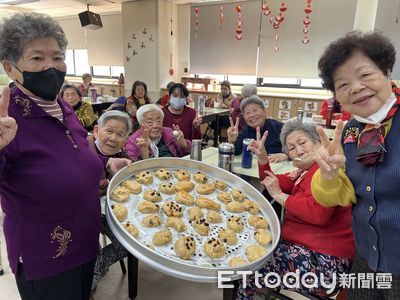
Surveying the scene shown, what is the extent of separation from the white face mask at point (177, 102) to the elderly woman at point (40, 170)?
77.8 inches

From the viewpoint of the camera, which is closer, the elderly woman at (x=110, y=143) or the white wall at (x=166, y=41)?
the elderly woman at (x=110, y=143)

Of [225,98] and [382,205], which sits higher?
[225,98]

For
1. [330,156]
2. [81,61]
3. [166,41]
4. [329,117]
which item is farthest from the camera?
[81,61]

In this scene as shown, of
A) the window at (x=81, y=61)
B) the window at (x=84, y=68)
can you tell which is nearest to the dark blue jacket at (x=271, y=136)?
the window at (x=84, y=68)

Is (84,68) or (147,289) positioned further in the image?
(84,68)

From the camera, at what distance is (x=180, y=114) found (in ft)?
10.0

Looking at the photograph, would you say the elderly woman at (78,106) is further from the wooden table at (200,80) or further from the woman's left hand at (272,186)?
the wooden table at (200,80)

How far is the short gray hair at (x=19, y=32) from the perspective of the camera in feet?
2.93

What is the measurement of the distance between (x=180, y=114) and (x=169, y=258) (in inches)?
90.4

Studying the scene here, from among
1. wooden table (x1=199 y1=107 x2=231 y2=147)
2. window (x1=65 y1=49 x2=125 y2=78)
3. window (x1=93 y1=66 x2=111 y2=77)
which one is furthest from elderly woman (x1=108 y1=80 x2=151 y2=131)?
window (x1=93 y1=66 x2=111 y2=77)

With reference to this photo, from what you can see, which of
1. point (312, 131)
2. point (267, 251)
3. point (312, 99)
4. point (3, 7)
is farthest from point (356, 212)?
point (3, 7)

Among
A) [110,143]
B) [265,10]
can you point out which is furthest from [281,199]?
[265,10]

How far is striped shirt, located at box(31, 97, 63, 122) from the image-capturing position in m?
0.96

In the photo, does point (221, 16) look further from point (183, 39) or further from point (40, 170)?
point (40, 170)
